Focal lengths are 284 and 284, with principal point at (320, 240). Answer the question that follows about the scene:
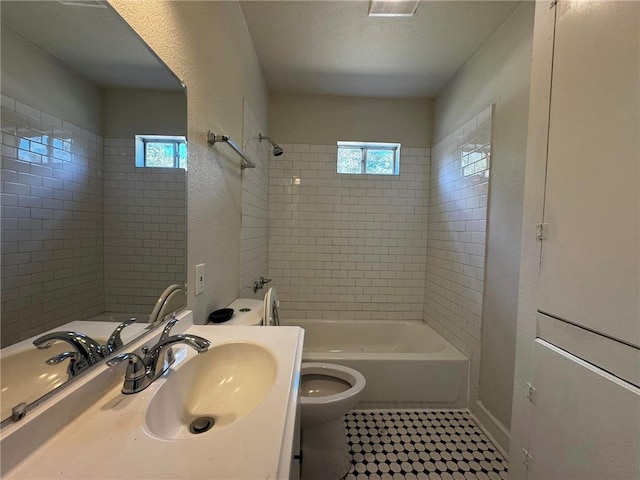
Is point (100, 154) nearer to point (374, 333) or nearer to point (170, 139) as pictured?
point (170, 139)

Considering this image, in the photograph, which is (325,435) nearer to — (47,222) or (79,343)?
(79,343)

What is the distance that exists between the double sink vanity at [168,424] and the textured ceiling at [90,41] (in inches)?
27.2

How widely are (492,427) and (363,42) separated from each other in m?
2.77

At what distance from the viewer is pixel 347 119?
2928mm

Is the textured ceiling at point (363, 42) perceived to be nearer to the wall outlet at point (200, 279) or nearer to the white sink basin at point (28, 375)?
the wall outlet at point (200, 279)

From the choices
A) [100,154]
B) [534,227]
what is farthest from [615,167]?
[100,154]

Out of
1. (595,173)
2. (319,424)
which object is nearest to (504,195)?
(595,173)

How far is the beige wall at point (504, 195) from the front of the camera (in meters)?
1.67

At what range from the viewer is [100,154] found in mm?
721

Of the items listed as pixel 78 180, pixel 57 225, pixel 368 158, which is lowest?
pixel 57 225

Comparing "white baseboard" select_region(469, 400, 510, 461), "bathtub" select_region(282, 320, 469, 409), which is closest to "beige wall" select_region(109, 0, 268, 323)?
"bathtub" select_region(282, 320, 469, 409)

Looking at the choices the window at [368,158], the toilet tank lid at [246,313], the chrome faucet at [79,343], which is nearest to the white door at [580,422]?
the toilet tank lid at [246,313]

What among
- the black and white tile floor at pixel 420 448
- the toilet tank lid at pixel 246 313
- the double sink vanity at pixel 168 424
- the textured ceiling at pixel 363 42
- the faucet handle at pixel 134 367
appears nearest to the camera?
the double sink vanity at pixel 168 424

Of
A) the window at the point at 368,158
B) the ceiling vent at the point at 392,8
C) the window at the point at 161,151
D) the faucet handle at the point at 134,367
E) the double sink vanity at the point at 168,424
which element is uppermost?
the ceiling vent at the point at 392,8
